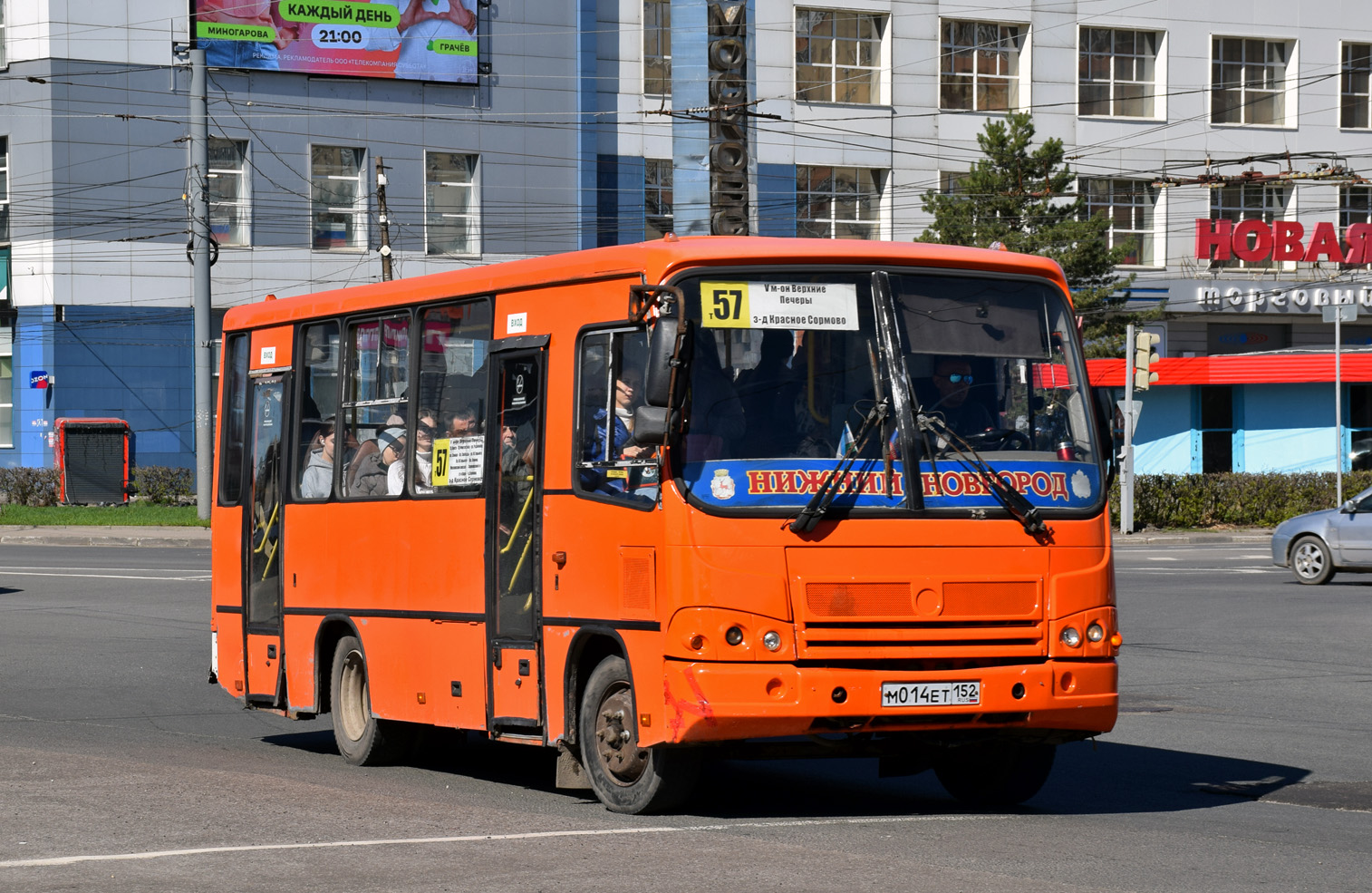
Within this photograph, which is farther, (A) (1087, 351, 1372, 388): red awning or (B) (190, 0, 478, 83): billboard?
(B) (190, 0, 478, 83): billboard

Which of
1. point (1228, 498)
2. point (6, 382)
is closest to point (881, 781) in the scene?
point (1228, 498)

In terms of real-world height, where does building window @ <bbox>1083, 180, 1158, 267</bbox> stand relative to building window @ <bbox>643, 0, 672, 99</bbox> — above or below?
below

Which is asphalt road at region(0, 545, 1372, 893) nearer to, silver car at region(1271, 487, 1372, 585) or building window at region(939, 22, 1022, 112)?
silver car at region(1271, 487, 1372, 585)

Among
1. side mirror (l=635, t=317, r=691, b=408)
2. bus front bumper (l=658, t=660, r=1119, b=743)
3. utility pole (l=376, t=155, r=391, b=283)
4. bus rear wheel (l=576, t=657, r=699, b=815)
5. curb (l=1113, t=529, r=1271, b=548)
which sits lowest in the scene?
curb (l=1113, t=529, r=1271, b=548)

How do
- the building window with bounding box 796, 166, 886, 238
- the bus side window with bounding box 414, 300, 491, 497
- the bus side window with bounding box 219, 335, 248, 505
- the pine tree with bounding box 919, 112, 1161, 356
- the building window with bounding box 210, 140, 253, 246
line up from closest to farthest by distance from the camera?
the bus side window with bounding box 414, 300, 491, 497
the bus side window with bounding box 219, 335, 248, 505
the pine tree with bounding box 919, 112, 1161, 356
the building window with bounding box 210, 140, 253, 246
the building window with bounding box 796, 166, 886, 238

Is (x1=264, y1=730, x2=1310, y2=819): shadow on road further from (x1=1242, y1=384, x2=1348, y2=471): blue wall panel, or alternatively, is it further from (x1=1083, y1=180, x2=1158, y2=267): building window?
(x1=1083, y1=180, x2=1158, y2=267): building window

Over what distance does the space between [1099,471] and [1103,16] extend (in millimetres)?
50139

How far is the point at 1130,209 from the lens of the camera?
57.8 m

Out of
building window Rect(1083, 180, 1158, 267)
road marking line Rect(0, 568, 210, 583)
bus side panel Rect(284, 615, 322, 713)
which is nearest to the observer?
bus side panel Rect(284, 615, 322, 713)

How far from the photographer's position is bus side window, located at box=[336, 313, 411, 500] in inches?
425

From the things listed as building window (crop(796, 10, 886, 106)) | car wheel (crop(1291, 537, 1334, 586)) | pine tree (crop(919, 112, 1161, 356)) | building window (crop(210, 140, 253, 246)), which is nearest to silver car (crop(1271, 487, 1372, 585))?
car wheel (crop(1291, 537, 1334, 586))

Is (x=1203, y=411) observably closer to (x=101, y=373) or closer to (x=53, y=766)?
(x=101, y=373)

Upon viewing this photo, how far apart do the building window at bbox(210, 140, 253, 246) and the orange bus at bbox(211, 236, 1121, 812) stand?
40.6 metres

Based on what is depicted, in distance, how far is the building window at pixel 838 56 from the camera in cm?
5431
